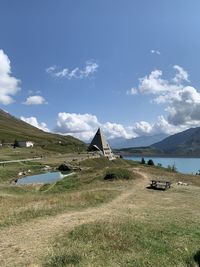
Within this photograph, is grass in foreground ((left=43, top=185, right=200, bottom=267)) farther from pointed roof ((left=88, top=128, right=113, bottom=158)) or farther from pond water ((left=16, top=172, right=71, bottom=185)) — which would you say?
pointed roof ((left=88, top=128, right=113, bottom=158))

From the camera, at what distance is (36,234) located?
20547mm

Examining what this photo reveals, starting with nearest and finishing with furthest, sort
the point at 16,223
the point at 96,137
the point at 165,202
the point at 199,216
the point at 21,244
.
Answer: the point at 21,244, the point at 16,223, the point at 199,216, the point at 165,202, the point at 96,137

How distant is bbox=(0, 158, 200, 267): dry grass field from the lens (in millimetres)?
16656

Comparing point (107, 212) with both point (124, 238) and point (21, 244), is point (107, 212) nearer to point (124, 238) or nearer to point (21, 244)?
point (124, 238)

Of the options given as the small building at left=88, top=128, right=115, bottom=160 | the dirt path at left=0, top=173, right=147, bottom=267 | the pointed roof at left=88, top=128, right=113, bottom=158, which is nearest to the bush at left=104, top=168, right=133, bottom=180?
the dirt path at left=0, top=173, right=147, bottom=267

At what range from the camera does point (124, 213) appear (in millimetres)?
27406

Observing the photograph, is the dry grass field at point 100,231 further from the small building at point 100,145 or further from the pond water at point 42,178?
the small building at point 100,145

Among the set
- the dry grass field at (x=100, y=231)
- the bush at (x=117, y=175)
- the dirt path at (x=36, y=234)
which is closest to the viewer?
the dirt path at (x=36, y=234)

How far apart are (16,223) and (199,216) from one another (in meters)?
13.5

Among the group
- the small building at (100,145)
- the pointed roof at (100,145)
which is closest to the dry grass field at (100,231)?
the small building at (100,145)

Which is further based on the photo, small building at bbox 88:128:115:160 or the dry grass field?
small building at bbox 88:128:115:160

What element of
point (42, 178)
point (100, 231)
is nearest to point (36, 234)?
point (100, 231)

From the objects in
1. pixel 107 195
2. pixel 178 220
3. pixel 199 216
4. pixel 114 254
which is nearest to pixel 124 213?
pixel 178 220

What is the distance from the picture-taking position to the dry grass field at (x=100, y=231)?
16.7 meters
